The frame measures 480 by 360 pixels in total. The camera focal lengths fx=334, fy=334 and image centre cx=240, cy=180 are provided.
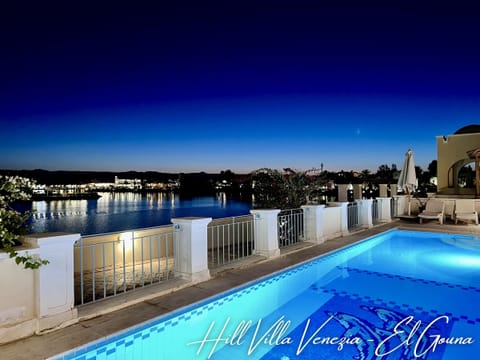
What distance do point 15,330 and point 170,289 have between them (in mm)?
1832

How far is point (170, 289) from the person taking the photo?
4.57 m

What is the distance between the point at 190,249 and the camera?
4914mm

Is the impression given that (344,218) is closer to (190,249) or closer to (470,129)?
(190,249)

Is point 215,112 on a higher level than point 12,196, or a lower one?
higher

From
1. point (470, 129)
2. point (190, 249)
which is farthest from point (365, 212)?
point (470, 129)

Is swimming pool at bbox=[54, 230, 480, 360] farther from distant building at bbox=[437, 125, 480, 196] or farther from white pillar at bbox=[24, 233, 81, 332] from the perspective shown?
distant building at bbox=[437, 125, 480, 196]

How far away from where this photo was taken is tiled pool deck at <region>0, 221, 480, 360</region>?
303 centimetres

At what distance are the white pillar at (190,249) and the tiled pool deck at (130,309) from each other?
197 mm

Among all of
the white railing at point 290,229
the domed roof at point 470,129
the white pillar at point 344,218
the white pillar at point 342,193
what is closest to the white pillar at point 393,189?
the white pillar at point 342,193

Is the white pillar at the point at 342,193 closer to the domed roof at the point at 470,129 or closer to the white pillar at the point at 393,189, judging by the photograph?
the white pillar at the point at 393,189

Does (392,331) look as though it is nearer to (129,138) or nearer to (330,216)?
(330,216)

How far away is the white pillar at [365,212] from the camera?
1037cm

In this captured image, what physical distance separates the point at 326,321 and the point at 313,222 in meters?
3.91

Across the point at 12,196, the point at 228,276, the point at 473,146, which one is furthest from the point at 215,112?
the point at 12,196
